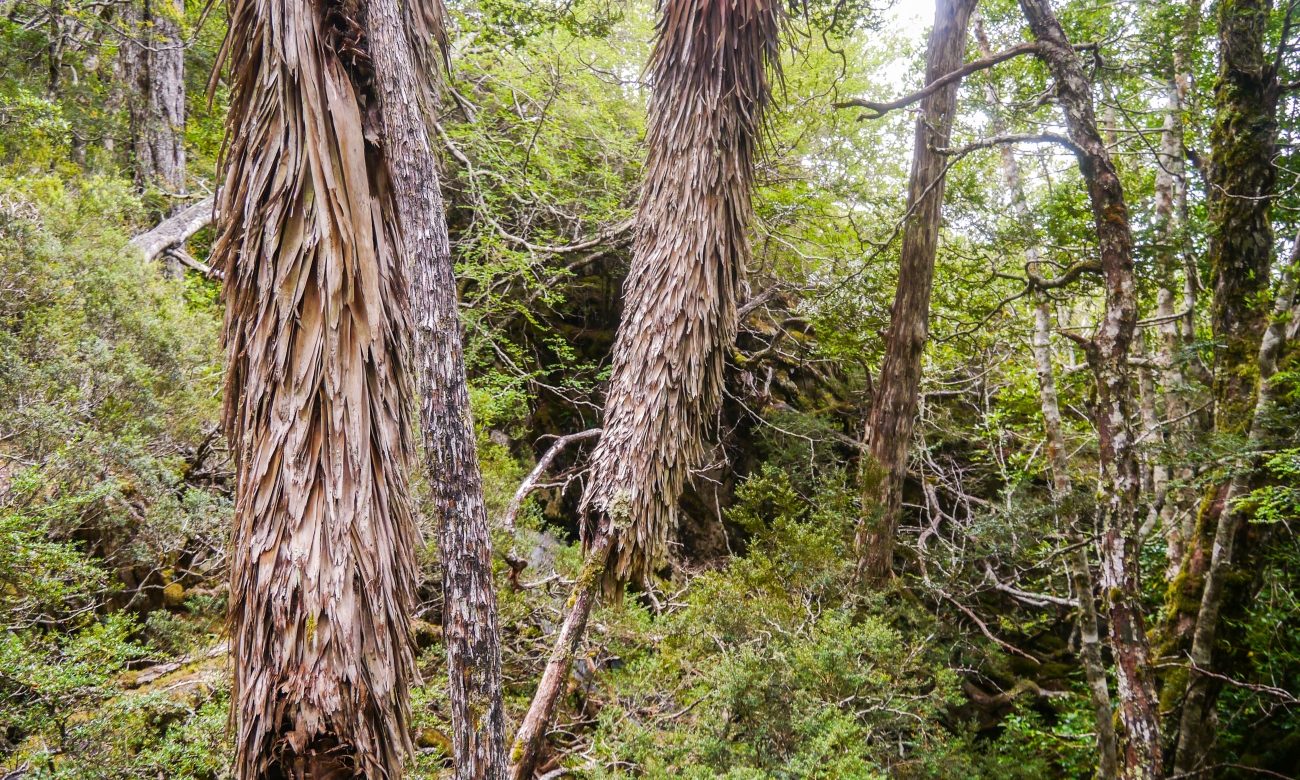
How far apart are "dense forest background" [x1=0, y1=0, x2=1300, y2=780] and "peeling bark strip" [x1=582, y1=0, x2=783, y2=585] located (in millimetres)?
430

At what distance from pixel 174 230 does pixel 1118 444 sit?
8.52 m

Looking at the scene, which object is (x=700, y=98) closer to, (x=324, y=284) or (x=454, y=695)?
(x=324, y=284)

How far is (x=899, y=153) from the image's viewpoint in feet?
32.7

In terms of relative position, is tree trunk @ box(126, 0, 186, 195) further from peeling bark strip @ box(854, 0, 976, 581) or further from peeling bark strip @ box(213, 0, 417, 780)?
peeling bark strip @ box(854, 0, 976, 581)

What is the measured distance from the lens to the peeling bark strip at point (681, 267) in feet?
12.6

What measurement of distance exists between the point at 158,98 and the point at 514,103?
14.1 ft

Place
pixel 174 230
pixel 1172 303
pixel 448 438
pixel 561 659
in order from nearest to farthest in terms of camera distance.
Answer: pixel 448 438
pixel 561 659
pixel 1172 303
pixel 174 230

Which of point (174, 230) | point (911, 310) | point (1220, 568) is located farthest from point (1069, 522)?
point (174, 230)

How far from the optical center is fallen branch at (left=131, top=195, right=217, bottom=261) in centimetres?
641

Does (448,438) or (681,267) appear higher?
(681,267)

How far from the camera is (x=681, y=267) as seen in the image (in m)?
3.90

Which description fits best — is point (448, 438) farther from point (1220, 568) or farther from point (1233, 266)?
point (1233, 266)

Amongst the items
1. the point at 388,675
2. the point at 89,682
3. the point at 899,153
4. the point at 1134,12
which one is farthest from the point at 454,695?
the point at 899,153

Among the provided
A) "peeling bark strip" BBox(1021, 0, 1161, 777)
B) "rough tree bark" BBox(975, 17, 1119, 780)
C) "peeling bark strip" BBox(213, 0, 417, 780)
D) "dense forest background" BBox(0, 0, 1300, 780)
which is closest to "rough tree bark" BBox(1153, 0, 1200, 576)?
"dense forest background" BBox(0, 0, 1300, 780)
